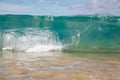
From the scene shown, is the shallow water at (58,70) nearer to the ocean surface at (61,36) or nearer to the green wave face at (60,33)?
the ocean surface at (61,36)

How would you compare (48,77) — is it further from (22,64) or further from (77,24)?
→ (77,24)

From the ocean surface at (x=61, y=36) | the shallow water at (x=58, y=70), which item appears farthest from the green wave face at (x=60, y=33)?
the shallow water at (x=58, y=70)

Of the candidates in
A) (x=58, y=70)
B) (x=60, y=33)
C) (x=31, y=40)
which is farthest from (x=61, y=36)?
(x=58, y=70)

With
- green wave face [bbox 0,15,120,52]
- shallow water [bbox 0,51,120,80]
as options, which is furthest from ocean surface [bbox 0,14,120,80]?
shallow water [bbox 0,51,120,80]

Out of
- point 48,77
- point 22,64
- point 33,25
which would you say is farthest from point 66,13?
point 48,77

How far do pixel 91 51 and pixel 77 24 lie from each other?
154cm

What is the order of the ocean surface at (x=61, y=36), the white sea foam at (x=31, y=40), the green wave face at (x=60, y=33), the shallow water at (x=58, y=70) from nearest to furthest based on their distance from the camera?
1. the shallow water at (x=58, y=70)
2. the ocean surface at (x=61, y=36)
3. the green wave face at (x=60, y=33)
4. the white sea foam at (x=31, y=40)

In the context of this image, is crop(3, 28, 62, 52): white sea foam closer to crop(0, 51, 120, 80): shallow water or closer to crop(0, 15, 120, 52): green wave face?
crop(0, 15, 120, 52): green wave face

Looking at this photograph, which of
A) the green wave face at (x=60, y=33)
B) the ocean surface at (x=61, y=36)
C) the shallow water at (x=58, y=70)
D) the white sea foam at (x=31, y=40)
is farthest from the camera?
the white sea foam at (x=31, y=40)

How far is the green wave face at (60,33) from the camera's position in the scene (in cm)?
1516

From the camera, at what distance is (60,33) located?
15570 millimetres

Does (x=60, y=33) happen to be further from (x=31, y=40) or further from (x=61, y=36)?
(x=31, y=40)

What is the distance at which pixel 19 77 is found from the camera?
863cm

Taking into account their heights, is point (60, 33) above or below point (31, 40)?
above
